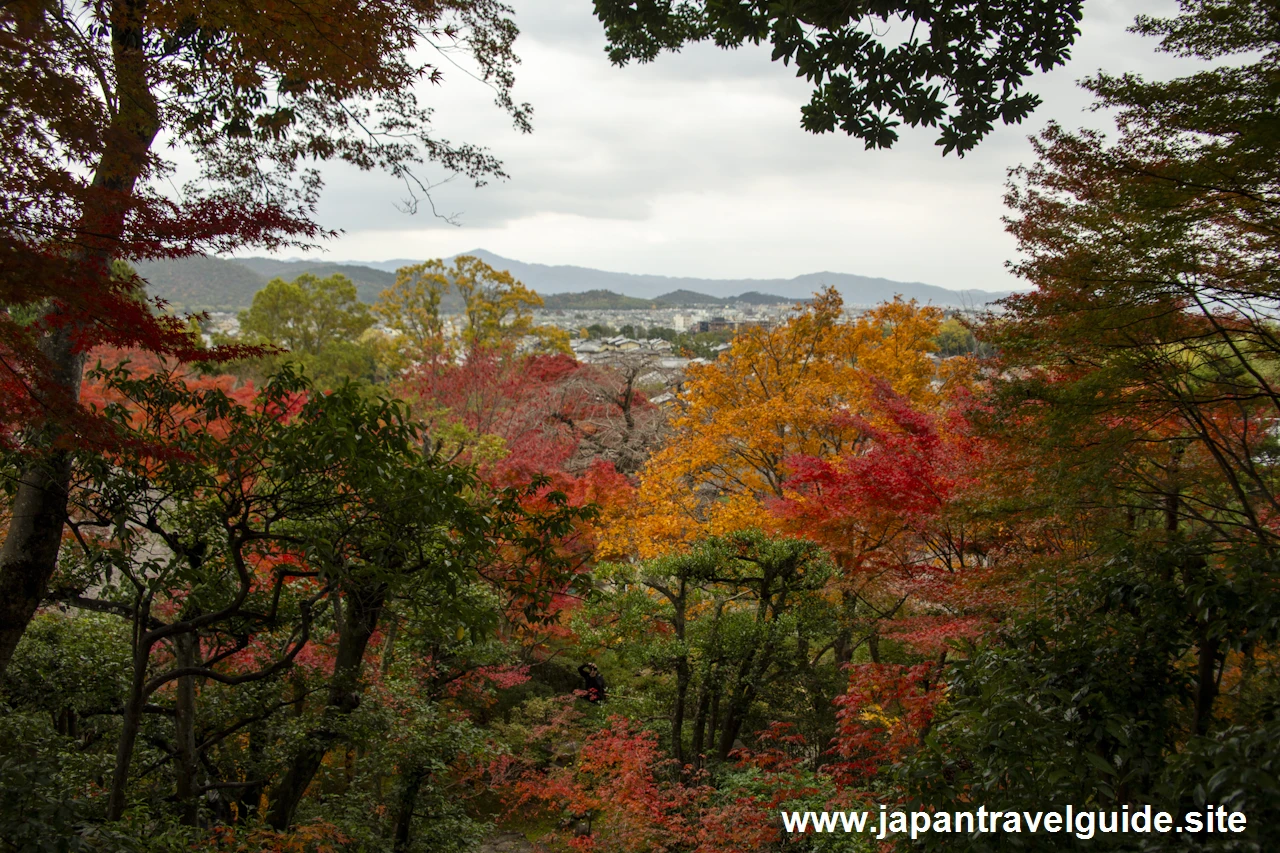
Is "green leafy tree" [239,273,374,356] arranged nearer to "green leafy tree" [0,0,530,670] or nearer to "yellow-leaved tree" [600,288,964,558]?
"yellow-leaved tree" [600,288,964,558]

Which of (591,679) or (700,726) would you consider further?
(591,679)

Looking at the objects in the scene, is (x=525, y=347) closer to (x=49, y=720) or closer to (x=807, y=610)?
(x=807, y=610)

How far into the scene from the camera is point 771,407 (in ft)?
38.5

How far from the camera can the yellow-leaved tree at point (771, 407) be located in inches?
443

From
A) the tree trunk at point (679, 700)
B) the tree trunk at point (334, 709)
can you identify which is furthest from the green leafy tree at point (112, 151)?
the tree trunk at point (679, 700)

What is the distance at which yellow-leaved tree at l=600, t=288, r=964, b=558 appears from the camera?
1124cm

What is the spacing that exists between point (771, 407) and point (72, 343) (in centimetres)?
931

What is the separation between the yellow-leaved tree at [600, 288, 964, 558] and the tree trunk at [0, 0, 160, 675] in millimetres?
7108

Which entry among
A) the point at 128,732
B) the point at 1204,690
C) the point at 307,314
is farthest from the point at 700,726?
the point at 307,314

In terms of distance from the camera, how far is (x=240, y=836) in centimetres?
457

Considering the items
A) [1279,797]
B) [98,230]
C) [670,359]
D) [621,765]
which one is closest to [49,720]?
[98,230]

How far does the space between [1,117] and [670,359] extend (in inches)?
1387

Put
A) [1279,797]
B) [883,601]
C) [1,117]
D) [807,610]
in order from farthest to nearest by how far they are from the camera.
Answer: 1. [883,601]
2. [807,610]
3. [1,117]
4. [1279,797]

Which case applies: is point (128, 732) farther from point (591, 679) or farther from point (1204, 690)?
point (591, 679)
